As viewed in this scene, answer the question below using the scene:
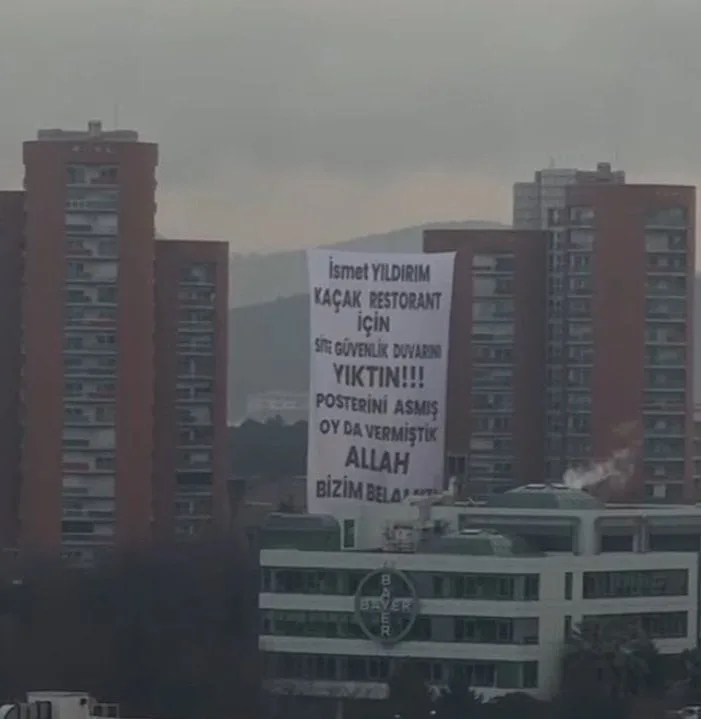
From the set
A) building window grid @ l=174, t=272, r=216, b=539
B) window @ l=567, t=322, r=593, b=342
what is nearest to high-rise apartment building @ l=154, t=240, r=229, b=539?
building window grid @ l=174, t=272, r=216, b=539

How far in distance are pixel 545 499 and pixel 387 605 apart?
3.32 m

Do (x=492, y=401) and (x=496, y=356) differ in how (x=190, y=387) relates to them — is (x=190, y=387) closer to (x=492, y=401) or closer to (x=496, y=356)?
(x=492, y=401)

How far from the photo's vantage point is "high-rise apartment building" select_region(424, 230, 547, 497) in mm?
68312

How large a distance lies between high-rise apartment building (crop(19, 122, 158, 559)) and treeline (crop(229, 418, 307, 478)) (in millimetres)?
28830

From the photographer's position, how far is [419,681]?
47.6 metres

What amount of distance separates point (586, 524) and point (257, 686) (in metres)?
5.21

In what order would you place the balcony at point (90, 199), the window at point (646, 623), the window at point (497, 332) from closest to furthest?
the window at point (646, 623) < the balcony at point (90, 199) < the window at point (497, 332)

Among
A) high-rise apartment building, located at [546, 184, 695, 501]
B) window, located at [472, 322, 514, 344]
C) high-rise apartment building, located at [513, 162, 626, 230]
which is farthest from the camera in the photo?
high-rise apartment building, located at [513, 162, 626, 230]

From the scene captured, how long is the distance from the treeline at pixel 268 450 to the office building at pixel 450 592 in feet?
133

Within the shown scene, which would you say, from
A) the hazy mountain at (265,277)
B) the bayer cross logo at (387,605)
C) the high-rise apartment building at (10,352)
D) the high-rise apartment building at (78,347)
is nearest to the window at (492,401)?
the high-rise apartment building at (78,347)

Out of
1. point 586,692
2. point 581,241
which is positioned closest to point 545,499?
point 586,692

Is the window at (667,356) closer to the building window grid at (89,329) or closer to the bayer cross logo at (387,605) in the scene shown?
the building window grid at (89,329)

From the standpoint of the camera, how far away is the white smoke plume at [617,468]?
216ft

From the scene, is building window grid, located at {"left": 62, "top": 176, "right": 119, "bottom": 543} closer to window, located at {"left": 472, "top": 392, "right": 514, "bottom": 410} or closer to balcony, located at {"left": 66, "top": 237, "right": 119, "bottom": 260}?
balcony, located at {"left": 66, "top": 237, "right": 119, "bottom": 260}
